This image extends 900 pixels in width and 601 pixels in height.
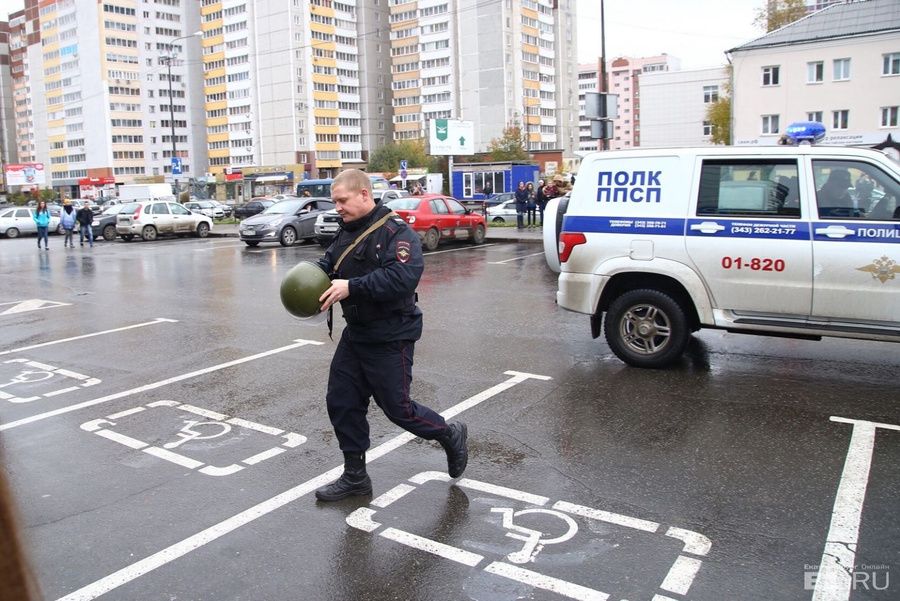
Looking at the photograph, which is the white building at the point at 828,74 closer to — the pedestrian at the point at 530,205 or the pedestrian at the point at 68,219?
the pedestrian at the point at 530,205

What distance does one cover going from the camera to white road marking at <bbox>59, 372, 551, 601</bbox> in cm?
341

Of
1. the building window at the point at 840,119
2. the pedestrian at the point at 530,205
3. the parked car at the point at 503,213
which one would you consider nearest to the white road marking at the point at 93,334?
the pedestrian at the point at 530,205

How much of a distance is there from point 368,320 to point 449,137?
49.5 meters

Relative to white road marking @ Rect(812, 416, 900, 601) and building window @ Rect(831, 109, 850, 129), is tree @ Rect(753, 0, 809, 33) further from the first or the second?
white road marking @ Rect(812, 416, 900, 601)

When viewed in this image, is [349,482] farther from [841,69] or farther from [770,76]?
[841,69]

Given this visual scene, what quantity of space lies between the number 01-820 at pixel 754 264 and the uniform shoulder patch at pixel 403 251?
3776mm

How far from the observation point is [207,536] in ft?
12.8

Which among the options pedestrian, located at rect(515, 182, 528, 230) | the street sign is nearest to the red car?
pedestrian, located at rect(515, 182, 528, 230)

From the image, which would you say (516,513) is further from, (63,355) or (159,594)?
(63,355)

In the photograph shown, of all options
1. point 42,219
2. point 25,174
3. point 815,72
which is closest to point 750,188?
point 42,219

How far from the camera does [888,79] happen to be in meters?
49.8

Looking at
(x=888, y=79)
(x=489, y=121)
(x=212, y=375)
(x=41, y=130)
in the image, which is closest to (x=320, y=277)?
(x=212, y=375)

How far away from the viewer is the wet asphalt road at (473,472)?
11.4 ft

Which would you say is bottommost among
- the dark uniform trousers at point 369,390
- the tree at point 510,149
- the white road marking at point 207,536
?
the white road marking at point 207,536
